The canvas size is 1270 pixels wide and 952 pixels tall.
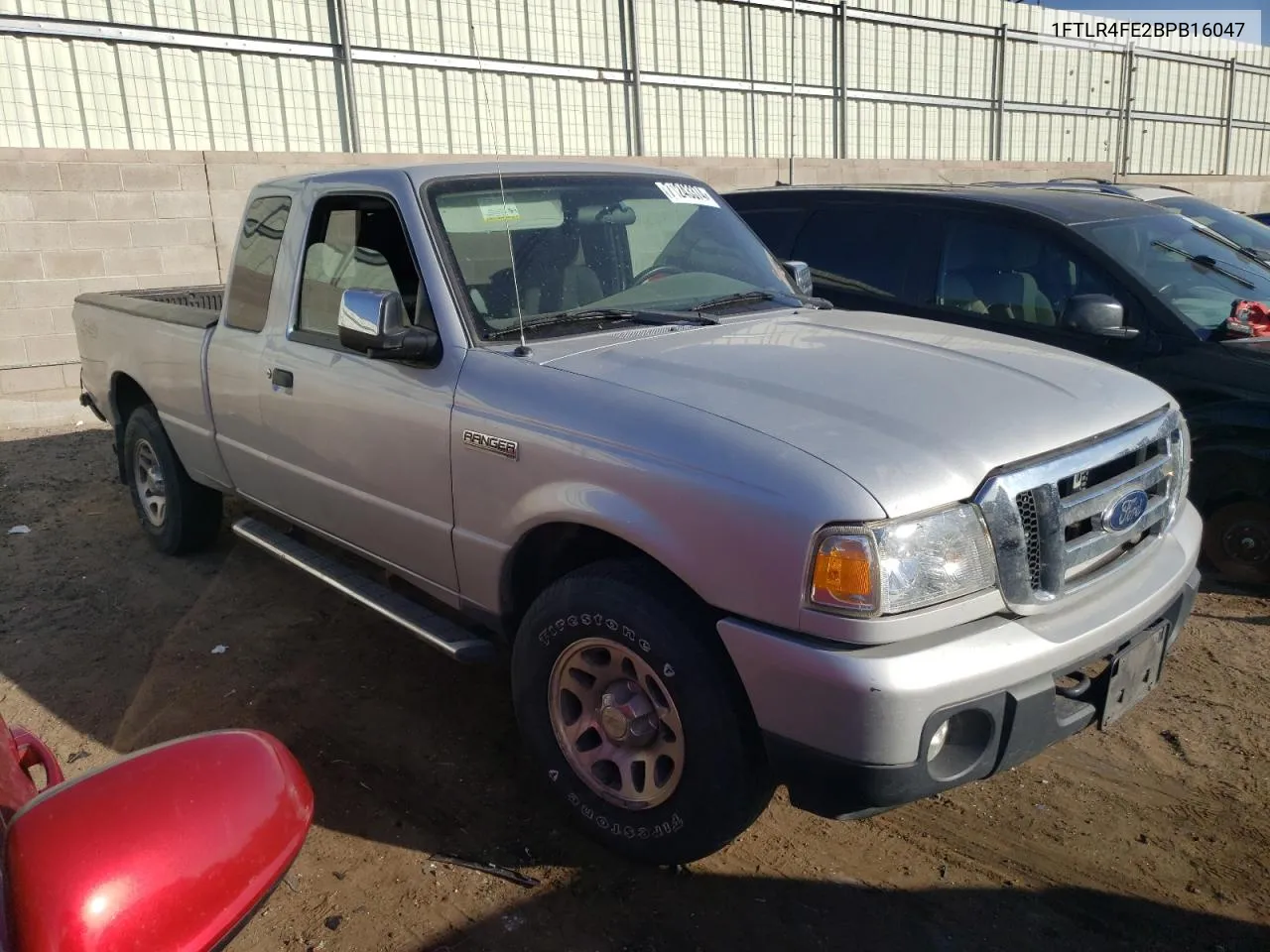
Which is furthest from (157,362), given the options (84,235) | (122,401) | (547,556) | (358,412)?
(84,235)

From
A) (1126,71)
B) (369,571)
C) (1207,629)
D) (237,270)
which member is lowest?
(1207,629)

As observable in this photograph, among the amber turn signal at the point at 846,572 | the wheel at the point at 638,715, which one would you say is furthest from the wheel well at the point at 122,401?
the amber turn signal at the point at 846,572

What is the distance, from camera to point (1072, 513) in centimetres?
265

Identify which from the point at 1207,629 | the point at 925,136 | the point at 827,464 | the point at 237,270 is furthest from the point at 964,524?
the point at 925,136

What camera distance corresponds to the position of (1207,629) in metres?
4.48

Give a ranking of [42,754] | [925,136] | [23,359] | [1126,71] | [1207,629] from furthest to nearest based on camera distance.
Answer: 1. [1126,71]
2. [925,136]
3. [23,359]
4. [1207,629]
5. [42,754]

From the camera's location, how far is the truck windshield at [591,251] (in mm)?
3561

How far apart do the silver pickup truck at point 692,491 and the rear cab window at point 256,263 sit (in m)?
0.04

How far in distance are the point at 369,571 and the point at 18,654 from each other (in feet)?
5.25

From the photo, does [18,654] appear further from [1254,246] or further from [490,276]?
[1254,246]

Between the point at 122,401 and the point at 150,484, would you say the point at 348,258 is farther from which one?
the point at 122,401

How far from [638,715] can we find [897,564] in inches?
34.9

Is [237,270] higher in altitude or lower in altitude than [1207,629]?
higher

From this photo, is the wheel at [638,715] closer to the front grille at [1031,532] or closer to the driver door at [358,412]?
the driver door at [358,412]
